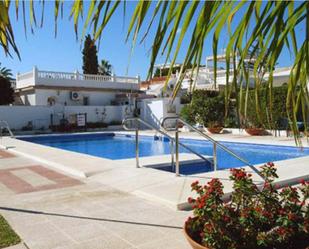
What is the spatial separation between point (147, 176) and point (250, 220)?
4.85 m

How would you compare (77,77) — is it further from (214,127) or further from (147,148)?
(147,148)

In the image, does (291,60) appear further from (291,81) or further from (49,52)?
(49,52)

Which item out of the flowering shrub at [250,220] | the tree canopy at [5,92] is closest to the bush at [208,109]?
the tree canopy at [5,92]

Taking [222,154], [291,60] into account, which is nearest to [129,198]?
[291,60]

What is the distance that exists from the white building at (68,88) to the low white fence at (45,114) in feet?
7.35

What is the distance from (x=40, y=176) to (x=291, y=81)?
792cm

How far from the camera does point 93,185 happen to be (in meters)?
7.45

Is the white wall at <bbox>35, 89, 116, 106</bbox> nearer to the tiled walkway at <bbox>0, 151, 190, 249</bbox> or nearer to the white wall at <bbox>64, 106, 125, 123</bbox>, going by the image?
the white wall at <bbox>64, 106, 125, 123</bbox>

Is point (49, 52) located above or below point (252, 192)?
above

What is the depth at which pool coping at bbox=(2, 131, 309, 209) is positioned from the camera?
625 cm

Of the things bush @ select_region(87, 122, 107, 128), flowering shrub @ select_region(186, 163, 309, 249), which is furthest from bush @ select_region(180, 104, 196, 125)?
flowering shrub @ select_region(186, 163, 309, 249)

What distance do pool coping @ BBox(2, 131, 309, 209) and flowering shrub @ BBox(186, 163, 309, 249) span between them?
2374mm

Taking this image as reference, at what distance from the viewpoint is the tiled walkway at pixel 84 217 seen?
14.0ft

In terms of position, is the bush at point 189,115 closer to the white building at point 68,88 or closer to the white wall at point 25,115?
the white building at point 68,88
